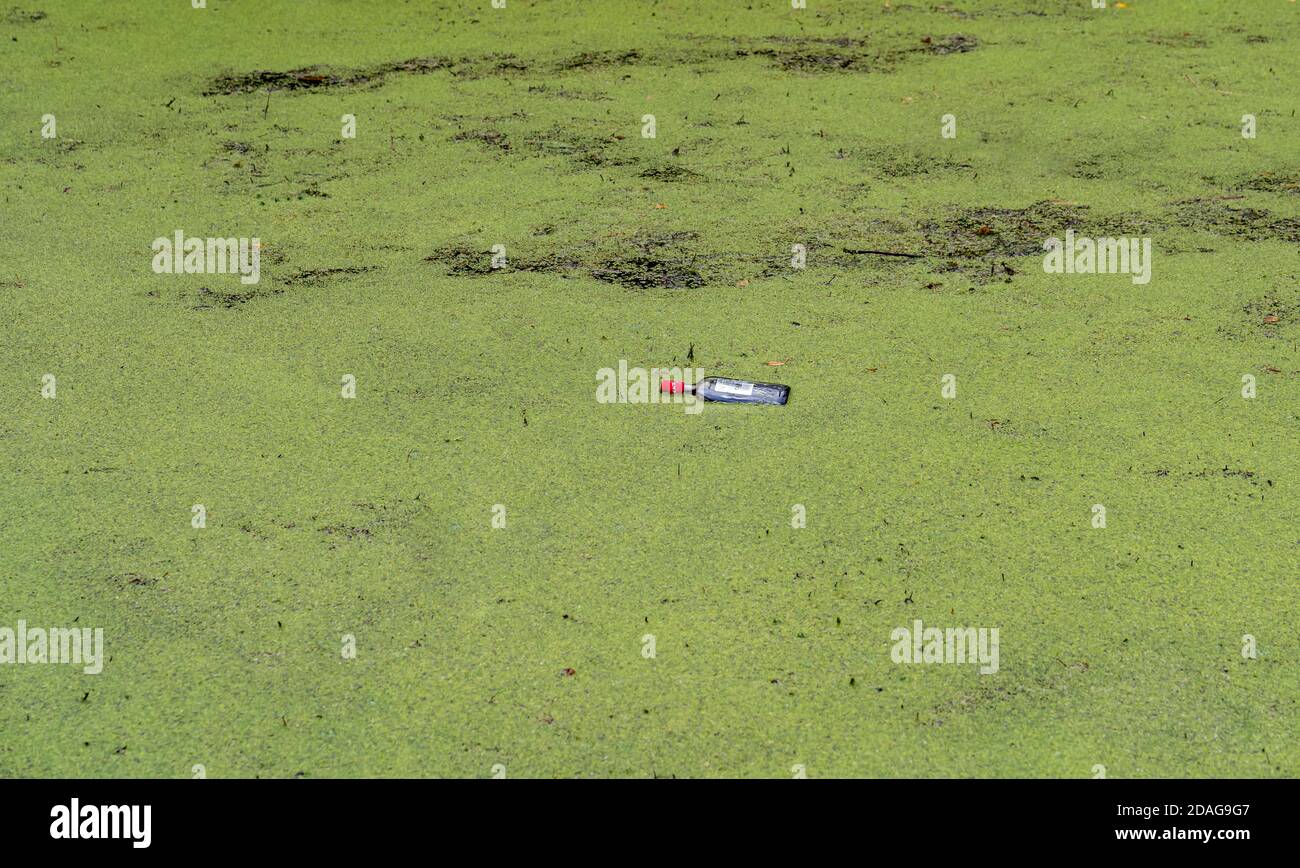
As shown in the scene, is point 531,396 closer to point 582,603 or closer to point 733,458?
point 733,458

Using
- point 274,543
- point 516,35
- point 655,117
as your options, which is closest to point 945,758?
point 274,543

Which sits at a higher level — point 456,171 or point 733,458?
point 456,171

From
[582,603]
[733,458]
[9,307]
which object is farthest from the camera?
[9,307]
